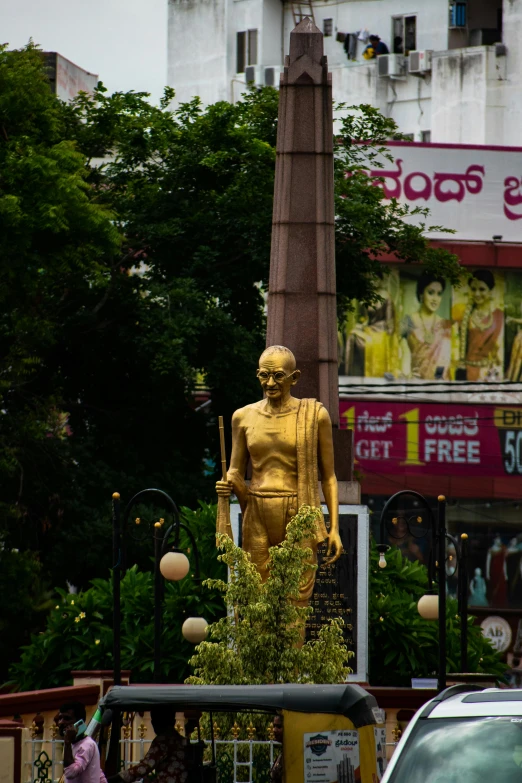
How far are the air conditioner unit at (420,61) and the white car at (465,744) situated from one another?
4735 cm

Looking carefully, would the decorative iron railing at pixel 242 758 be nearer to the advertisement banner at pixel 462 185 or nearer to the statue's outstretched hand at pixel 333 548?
the statue's outstretched hand at pixel 333 548

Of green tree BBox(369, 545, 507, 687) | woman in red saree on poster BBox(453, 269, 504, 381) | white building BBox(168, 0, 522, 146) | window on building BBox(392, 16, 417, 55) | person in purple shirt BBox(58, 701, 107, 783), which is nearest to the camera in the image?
person in purple shirt BBox(58, 701, 107, 783)

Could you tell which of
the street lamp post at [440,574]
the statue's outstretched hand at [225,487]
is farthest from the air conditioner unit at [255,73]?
the statue's outstretched hand at [225,487]

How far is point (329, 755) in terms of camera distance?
1176cm

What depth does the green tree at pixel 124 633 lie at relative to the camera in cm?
2467

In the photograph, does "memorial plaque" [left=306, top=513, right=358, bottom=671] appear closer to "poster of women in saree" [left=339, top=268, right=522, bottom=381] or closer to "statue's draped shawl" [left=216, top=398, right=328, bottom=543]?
"statue's draped shawl" [left=216, top=398, right=328, bottom=543]

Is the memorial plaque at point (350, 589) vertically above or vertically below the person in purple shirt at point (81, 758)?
above

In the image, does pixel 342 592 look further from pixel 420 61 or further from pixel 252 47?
pixel 252 47

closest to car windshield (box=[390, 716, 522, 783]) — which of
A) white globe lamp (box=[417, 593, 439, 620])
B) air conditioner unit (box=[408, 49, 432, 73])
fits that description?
white globe lamp (box=[417, 593, 439, 620])

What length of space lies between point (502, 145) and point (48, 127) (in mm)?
25282

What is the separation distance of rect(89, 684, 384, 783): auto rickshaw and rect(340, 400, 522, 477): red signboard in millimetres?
38312

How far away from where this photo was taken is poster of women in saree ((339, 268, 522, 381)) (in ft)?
166

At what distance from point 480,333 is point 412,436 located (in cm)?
342

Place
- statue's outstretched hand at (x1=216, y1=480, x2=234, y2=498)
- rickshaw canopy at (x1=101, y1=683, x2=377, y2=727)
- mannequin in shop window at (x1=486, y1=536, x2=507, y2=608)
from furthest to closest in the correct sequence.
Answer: mannequin in shop window at (x1=486, y1=536, x2=507, y2=608) < statue's outstretched hand at (x1=216, y1=480, x2=234, y2=498) < rickshaw canopy at (x1=101, y1=683, x2=377, y2=727)
